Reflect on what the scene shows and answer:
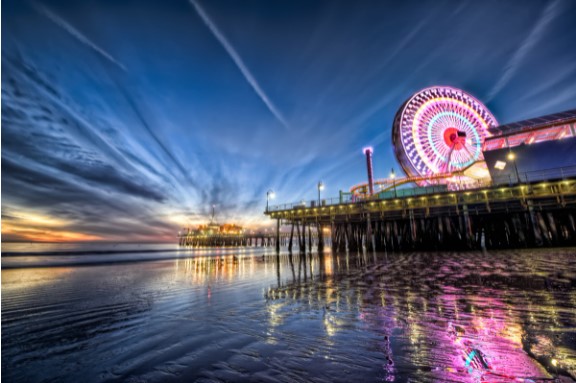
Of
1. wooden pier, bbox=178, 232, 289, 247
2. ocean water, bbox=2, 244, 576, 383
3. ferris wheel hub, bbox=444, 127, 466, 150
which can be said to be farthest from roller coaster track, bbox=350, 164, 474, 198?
wooden pier, bbox=178, 232, 289, 247

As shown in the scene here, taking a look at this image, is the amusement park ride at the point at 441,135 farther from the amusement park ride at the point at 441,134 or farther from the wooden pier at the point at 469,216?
the wooden pier at the point at 469,216

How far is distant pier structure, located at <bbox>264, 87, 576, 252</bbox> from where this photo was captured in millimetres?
27703

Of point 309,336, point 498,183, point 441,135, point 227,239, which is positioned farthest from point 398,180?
point 227,239

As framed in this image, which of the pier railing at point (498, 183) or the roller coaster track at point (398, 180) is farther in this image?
the roller coaster track at point (398, 180)

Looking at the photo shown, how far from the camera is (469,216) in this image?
3206 centimetres

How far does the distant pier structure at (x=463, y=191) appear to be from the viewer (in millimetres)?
27703

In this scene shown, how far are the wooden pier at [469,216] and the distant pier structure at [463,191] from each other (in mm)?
114

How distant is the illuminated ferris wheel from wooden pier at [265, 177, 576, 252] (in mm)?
16557

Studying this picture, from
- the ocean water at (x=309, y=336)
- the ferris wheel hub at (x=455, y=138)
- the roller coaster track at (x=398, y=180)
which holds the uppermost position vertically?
the ferris wheel hub at (x=455, y=138)

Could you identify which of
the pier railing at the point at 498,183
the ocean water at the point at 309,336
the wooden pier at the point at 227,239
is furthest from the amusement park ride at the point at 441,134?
the wooden pier at the point at 227,239

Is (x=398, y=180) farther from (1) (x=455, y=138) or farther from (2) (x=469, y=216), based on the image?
(2) (x=469, y=216)

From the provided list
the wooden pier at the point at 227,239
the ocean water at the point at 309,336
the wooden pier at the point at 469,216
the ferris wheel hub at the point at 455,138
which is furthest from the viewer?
the wooden pier at the point at 227,239

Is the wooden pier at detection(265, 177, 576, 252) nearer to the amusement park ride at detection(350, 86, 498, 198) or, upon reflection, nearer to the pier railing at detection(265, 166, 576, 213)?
the pier railing at detection(265, 166, 576, 213)

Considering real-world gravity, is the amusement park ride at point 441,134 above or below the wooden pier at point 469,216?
above
